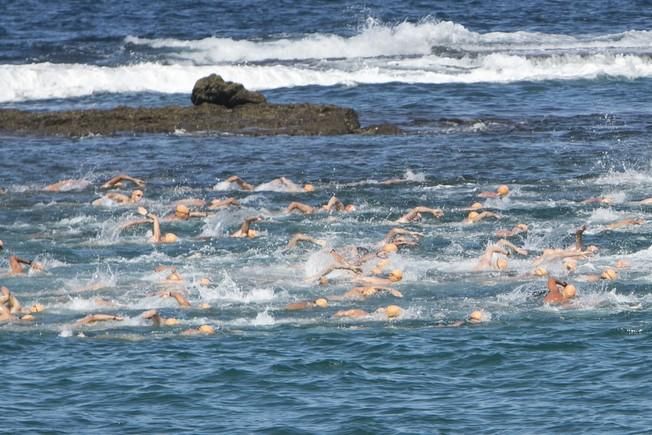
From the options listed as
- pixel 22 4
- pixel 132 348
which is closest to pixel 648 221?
pixel 132 348

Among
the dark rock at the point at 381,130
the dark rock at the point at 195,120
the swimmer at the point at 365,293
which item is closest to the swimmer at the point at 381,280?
the swimmer at the point at 365,293

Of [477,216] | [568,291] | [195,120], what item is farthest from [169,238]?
[195,120]

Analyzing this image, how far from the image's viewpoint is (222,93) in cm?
4153

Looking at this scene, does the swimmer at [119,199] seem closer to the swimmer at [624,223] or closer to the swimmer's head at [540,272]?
the swimmer at [624,223]

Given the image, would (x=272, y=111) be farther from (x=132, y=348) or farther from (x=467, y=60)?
(x=132, y=348)

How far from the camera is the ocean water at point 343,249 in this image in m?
17.7

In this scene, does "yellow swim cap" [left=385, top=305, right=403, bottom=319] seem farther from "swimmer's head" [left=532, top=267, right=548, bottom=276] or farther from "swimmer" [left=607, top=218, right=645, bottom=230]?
"swimmer" [left=607, top=218, right=645, bottom=230]

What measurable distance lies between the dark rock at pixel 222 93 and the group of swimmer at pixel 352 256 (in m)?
9.36

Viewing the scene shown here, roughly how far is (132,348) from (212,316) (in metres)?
1.99

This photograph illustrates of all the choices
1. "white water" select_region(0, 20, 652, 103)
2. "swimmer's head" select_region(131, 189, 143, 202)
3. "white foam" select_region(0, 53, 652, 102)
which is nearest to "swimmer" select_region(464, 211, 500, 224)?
"swimmer's head" select_region(131, 189, 143, 202)

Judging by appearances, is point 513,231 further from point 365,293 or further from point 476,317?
point 476,317

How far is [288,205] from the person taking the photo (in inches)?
1206

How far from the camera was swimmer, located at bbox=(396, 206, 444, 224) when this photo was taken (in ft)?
94.0

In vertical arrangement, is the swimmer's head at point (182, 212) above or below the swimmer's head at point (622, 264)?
above
